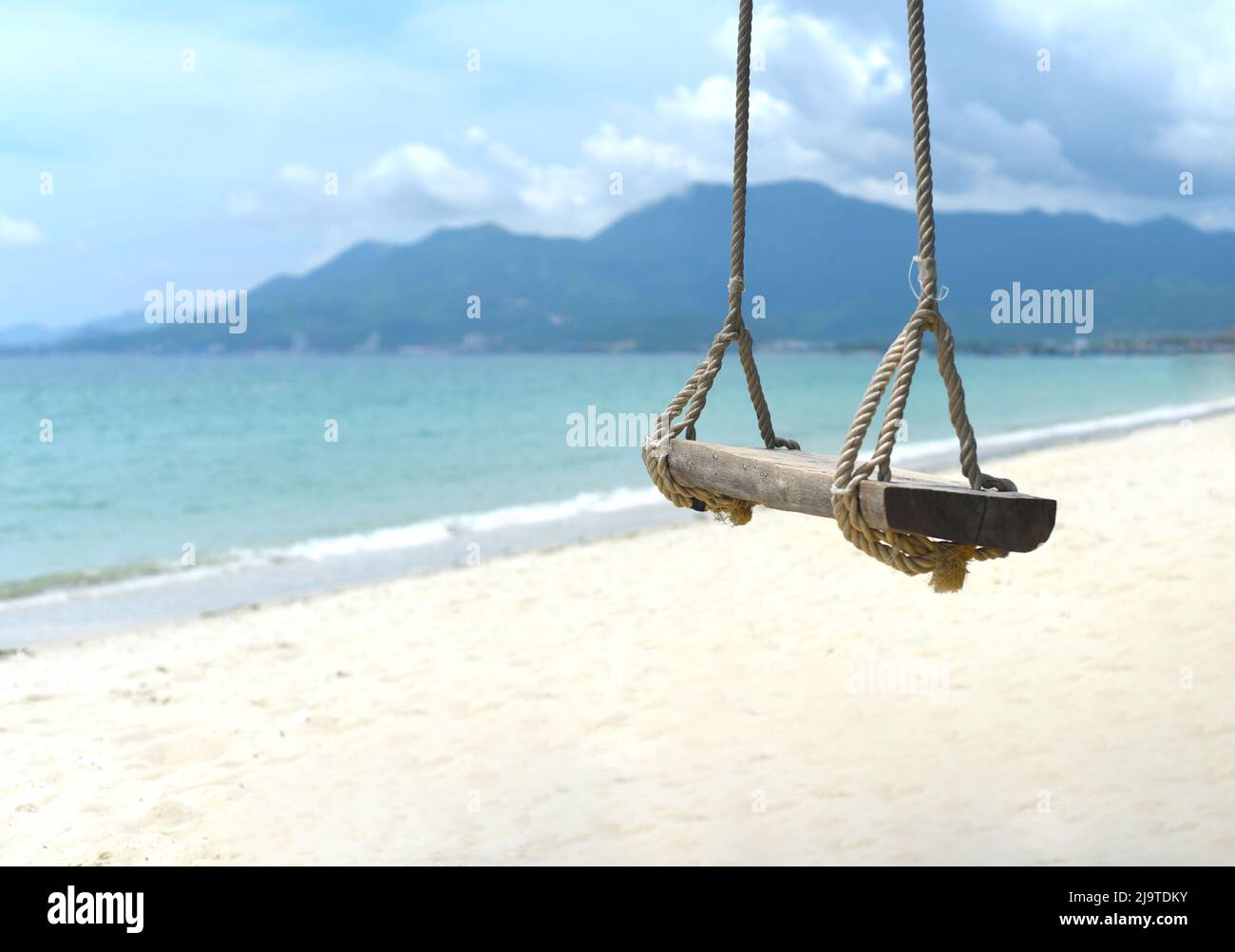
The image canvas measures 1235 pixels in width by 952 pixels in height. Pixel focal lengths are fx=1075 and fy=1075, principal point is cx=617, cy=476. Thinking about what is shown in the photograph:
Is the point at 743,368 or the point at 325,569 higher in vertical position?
the point at 743,368

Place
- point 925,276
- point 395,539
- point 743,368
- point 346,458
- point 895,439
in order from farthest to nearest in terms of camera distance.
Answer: point 346,458 → point 395,539 → point 743,368 → point 925,276 → point 895,439

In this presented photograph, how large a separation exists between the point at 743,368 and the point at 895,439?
2.89 feet

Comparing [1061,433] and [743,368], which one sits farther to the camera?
[1061,433]

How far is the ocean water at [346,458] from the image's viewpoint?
13883mm

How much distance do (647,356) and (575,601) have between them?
129494 mm

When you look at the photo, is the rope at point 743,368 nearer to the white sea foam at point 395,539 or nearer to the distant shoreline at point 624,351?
the white sea foam at point 395,539

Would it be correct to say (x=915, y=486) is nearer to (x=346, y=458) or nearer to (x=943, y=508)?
(x=943, y=508)

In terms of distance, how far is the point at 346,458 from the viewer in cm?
2597

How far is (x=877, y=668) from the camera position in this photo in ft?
19.1

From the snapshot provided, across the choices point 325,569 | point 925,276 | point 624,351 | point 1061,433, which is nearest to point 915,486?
point 925,276

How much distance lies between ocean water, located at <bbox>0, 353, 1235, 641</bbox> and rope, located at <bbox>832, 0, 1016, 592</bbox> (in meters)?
8.89
